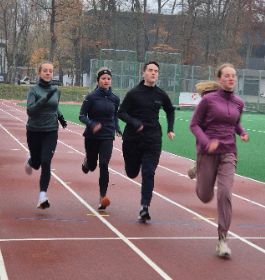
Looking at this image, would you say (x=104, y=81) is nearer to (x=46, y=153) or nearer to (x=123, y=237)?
(x=46, y=153)

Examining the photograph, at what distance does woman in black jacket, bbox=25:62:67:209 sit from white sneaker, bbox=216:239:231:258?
2.70m

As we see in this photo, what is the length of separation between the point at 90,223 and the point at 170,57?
46.1 metres

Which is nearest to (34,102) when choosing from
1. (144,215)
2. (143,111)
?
(143,111)

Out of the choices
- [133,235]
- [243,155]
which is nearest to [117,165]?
[243,155]

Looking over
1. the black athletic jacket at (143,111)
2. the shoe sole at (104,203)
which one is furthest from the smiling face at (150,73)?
the shoe sole at (104,203)

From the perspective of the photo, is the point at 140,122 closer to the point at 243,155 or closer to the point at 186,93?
the point at 243,155

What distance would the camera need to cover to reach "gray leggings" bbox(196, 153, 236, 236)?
645 centimetres

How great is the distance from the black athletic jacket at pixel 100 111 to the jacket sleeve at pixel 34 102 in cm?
55

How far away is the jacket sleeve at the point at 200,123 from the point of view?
6.46 meters

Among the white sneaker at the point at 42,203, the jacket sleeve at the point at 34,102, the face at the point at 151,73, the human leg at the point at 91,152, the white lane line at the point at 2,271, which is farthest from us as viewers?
the human leg at the point at 91,152

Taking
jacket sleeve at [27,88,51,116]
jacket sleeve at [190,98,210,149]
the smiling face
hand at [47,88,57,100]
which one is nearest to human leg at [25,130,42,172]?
jacket sleeve at [27,88,51,116]

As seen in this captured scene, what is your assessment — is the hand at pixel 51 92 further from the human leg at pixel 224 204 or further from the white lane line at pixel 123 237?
the human leg at pixel 224 204

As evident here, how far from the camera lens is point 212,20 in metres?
66.0

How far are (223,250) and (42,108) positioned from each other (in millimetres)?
3108
